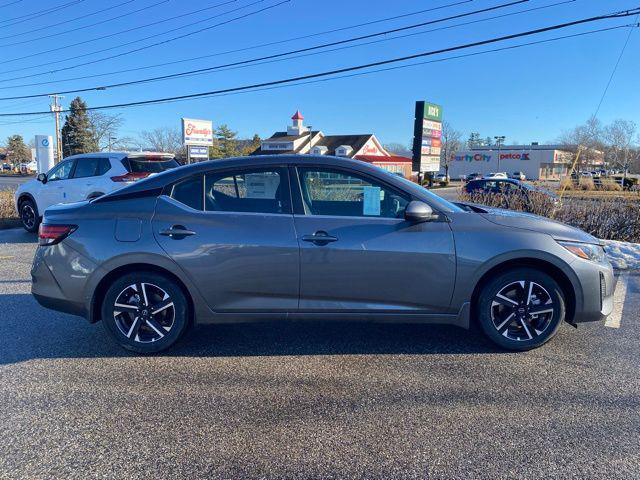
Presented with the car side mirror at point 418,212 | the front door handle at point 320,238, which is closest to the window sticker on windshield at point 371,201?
the car side mirror at point 418,212

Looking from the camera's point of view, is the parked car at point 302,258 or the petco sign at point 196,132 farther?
the petco sign at point 196,132

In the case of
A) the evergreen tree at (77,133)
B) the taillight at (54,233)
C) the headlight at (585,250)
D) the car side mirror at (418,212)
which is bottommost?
the headlight at (585,250)

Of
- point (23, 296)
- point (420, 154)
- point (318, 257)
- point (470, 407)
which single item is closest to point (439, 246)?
point (318, 257)

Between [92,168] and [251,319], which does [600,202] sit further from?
[92,168]

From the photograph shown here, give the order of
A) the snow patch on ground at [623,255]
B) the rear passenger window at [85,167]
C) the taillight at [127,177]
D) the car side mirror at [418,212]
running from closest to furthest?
the car side mirror at [418,212], the snow patch on ground at [623,255], the taillight at [127,177], the rear passenger window at [85,167]

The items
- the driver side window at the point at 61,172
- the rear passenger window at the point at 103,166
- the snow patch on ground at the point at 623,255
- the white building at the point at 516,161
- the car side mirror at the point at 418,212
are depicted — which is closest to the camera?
the car side mirror at the point at 418,212

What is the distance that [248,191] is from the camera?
3988mm

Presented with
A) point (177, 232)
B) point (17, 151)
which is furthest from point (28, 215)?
point (17, 151)

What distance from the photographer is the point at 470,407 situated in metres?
3.14

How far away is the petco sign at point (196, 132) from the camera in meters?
25.5

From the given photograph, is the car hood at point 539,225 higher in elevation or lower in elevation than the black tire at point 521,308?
higher

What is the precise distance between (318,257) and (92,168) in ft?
26.4

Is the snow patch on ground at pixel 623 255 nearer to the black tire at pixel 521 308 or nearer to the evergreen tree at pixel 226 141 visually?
the black tire at pixel 521 308

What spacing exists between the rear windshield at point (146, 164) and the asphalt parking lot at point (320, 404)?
556 centimetres
